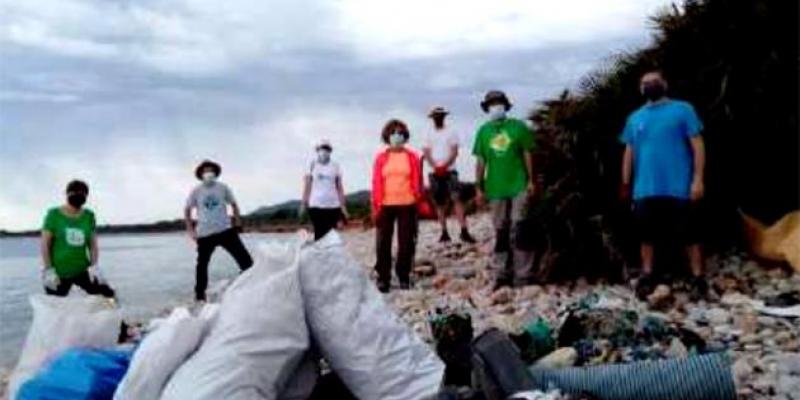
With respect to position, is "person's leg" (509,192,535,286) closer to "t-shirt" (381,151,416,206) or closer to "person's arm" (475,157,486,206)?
"person's arm" (475,157,486,206)

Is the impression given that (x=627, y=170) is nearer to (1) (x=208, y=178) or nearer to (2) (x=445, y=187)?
(1) (x=208, y=178)

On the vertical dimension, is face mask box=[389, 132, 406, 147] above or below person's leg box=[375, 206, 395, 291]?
above

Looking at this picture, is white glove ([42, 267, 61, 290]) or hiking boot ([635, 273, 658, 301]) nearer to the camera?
hiking boot ([635, 273, 658, 301])

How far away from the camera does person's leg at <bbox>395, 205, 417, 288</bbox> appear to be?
1088cm

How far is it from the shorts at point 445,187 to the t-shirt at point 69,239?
4568mm

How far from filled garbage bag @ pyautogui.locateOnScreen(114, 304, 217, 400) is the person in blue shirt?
156 inches

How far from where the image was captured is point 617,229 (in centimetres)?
1025

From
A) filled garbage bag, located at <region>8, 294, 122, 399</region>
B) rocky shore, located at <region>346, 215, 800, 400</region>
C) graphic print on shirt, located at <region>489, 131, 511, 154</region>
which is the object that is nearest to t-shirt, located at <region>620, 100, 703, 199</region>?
rocky shore, located at <region>346, 215, 800, 400</region>

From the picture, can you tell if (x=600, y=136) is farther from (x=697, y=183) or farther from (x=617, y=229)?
(x=697, y=183)

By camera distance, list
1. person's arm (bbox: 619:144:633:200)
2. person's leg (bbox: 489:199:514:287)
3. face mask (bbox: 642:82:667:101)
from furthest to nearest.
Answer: person's leg (bbox: 489:199:514:287), person's arm (bbox: 619:144:633:200), face mask (bbox: 642:82:667:101)

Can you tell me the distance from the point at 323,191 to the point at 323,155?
0.35 metres

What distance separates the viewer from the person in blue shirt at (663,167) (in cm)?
867

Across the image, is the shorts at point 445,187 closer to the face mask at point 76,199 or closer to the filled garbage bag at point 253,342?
the face mask at point 76,199

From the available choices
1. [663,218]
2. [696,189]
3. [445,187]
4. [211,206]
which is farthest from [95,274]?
[445,187]
